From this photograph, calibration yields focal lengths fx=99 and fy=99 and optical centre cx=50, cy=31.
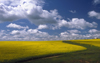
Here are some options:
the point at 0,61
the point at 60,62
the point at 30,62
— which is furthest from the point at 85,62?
the point at 0,61

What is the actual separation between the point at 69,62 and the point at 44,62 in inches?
157

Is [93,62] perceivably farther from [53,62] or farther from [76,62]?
[53,62]

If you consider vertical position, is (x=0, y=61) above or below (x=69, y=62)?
above

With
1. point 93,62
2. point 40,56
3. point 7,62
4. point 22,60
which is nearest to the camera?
point 7,62

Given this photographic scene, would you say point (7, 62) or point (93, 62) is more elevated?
point (7, 62)

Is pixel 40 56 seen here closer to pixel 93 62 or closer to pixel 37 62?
pixel 37 62

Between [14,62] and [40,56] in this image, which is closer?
[14,62]

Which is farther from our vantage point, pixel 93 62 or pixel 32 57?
pixel 32 57

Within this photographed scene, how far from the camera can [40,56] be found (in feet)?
65.4

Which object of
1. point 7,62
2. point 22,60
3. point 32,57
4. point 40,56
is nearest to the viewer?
point 7,62

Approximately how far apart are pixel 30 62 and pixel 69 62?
6.27 meters

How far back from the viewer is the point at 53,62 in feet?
52.1

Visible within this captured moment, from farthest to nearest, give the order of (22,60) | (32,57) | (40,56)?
(40,56) < (32,57) < (22,60)

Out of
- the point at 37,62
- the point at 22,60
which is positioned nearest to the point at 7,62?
the point at 22,60
